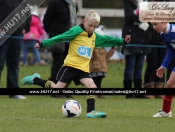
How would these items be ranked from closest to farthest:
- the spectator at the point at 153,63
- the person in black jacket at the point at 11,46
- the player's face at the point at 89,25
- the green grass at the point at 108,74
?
1. the player's face at the point at 89,25
2. the person in black jacket at the point at 11,46
3. the spectator at the point at 153,63
4. the green grass at the point at 108,74

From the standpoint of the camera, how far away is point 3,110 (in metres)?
10.5

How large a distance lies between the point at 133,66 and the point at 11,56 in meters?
2.88

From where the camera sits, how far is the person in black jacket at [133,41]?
14.0 metres

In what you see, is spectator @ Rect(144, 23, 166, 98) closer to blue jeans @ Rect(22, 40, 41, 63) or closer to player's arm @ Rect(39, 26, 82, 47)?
player's arm @ Rect(39, 26, 82, 47)

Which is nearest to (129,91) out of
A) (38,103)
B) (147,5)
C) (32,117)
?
(32,117)

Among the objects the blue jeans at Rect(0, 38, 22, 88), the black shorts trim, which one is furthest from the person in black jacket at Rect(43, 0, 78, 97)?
the black shorts trim

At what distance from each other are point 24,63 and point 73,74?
460 inches

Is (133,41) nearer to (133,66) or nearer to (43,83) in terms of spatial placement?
(133,66)

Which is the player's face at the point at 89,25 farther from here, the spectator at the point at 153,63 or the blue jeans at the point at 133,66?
the spectator at the point at 153,63

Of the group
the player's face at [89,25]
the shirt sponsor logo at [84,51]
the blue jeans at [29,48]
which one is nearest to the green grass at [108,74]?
the blue jeans at [29,48]

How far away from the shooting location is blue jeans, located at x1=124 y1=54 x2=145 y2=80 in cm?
1417

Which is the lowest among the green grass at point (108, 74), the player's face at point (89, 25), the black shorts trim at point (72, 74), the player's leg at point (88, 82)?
the green grass at point (108, 74)

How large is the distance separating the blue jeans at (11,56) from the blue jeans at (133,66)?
2570mm

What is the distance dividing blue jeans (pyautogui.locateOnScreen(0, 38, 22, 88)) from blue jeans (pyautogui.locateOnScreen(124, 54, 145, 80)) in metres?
2.57
